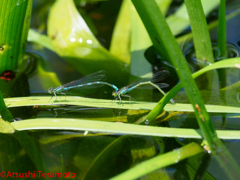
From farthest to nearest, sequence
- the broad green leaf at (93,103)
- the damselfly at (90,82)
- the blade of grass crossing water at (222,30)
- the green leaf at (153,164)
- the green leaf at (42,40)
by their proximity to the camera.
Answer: the green leaf at (42,40) → the damselfly at (90,82) → the blade of grass crossing water at (222,30) → the broad green leaf at (93,103) → the green leaf at (153,164)

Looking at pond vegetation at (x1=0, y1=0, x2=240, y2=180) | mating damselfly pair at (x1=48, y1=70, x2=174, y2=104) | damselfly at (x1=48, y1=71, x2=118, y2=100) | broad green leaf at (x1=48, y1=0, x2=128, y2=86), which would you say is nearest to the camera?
pond vegetation at (x1=0, y1=0, x2=240, y2=180)

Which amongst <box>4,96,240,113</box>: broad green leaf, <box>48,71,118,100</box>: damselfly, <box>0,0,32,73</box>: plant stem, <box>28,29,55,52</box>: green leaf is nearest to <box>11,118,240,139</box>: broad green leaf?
<box>4,96,240,113</box>: broad green leaf

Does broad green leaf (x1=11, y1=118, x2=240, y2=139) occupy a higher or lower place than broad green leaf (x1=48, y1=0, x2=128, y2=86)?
lower

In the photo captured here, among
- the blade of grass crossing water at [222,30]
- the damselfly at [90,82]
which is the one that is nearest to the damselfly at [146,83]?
the damselfly at [90,82]

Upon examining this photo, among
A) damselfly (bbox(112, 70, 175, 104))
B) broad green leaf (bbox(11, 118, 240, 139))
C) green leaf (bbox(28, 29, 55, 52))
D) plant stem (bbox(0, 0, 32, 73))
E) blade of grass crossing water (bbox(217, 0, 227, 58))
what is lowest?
broad green leaf (bbox(11, 118, 240, 139))

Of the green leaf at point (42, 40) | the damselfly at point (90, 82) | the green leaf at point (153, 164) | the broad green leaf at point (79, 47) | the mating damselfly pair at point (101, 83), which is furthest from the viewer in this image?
the green leaf at point (42, 40)

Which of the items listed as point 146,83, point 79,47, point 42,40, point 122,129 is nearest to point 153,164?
point 122,129

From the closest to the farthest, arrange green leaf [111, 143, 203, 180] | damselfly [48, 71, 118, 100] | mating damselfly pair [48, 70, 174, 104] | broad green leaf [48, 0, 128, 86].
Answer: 1. green leaf [111, 143, 203, 180]
2. mating damselfly pair [48, 70, 174, 104]
3. damselfly [48, 71, 118, 100]
4. broad green leaf [48, 0, 128, 86]

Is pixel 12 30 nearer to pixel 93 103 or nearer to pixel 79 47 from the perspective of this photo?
pixel 79 47

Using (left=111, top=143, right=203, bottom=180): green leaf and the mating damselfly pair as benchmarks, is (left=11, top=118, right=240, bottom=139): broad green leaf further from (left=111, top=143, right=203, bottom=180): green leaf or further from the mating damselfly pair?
the mating damselfly pair

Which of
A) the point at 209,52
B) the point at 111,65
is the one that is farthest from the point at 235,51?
the point at 111,65

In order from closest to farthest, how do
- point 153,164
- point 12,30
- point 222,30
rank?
1. point 153,164
2. point 12,30
3. point 222,30

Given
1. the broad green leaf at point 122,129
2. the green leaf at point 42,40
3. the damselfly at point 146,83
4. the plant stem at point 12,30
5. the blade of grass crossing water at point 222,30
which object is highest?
the green leaf at point 42,40

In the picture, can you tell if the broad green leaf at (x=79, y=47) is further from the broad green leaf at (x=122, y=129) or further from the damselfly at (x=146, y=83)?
the broad green leaf at (x=122, y=129)
